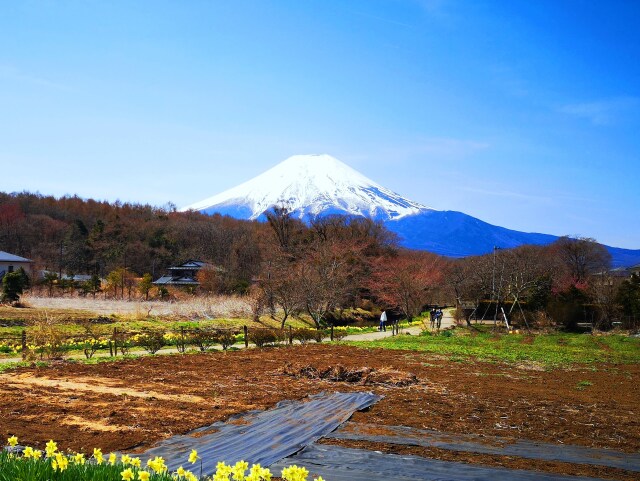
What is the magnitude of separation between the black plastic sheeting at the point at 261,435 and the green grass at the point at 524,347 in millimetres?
10244

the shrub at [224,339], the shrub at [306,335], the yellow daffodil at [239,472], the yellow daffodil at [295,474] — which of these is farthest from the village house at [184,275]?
the yellow daffodil at [295,474]

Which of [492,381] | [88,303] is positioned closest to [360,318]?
[88,303]

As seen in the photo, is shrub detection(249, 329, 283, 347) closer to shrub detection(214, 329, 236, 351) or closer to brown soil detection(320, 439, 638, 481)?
shrub detection(214, 329, 236, 351)

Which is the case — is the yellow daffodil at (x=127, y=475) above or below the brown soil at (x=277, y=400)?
above

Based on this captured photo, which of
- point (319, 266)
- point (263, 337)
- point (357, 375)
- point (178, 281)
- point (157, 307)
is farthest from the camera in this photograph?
point (178, 281)

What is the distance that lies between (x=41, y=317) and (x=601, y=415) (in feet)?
49.4

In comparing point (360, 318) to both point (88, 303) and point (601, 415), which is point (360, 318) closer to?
point (88, 303)

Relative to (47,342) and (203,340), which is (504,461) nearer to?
(47,342)

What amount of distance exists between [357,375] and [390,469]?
6.91 m

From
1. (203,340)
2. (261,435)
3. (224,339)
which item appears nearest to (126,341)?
(203,340)

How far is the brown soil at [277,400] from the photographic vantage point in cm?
765

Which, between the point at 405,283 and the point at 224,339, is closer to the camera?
the point at 224,339

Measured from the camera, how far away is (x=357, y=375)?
42.9 ft

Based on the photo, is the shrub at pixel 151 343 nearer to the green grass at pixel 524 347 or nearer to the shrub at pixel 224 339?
the shrub at pixel 224 339
